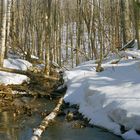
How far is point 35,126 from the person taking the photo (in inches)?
441

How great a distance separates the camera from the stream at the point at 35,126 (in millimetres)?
10047

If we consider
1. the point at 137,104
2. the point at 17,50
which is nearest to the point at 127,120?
the point at 137,104

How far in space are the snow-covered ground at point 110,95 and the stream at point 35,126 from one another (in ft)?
1.46

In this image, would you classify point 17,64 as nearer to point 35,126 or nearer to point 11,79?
point 11,79

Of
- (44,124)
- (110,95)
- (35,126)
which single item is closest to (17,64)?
(35,126)

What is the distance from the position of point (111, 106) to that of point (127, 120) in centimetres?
123

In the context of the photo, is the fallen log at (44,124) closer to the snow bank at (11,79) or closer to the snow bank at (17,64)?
the snow bank at (11,79)

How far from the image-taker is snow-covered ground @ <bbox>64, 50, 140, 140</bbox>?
9812mm

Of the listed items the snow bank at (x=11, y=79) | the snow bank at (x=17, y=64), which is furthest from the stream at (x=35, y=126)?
the snow bank at (x=17, y=64)

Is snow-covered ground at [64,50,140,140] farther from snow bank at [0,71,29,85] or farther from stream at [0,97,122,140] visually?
snow bank at [0,71,29,85]

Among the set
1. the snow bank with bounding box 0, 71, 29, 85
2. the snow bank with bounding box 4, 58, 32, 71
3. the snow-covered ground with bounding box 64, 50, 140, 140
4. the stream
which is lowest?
the stream

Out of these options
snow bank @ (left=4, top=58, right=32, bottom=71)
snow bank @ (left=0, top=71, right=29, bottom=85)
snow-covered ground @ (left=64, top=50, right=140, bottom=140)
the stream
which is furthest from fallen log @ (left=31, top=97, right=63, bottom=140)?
snow bank @ (left=4, top=58, right=32, bottom=71)

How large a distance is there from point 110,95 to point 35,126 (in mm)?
2371

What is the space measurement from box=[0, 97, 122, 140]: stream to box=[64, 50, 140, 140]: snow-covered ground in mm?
446
